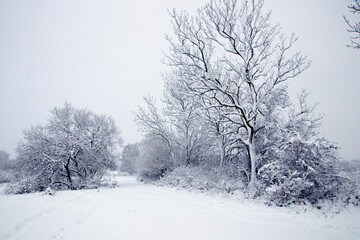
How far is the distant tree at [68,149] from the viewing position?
11.5 m

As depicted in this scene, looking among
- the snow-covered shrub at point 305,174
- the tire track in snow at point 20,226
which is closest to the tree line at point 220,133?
the snow-covered shrub at point 305,174

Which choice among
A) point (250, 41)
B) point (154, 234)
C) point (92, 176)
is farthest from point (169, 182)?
point (250, 41)

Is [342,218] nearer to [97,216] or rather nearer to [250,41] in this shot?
[97,216]

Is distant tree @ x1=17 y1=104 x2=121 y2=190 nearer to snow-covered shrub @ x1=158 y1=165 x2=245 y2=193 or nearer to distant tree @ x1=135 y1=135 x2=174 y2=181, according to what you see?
distant tree @ x1=135 y1=135 x2=174 y2=181

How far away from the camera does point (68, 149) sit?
11734 mm

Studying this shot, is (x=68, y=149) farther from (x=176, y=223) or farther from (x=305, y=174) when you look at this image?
(x=305, y=174)

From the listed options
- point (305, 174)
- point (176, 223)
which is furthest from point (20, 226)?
point (305, 174)

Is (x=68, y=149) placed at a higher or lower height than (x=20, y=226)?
higher

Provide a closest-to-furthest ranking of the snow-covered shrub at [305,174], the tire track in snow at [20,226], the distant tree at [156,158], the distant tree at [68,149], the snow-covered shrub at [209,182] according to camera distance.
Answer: the tire track in snow at [20,226], the snow-covered shrub at [305,174], the snow-covered shrub at [209,182], the distant tree at [68,149], the distant tree at [156,158]

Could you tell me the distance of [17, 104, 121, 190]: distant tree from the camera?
1151cm

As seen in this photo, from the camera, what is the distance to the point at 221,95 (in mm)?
8961

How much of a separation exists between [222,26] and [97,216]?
355 inches

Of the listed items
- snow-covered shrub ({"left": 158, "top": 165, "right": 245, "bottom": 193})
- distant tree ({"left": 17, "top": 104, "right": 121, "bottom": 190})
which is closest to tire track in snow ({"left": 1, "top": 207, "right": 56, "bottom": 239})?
snow-covered shrub ({"left": 158, "top": 165, "right": 245, "bottom": 193})

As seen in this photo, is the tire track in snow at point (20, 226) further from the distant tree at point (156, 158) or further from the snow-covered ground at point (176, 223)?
the distant tree at point (156, 158)
